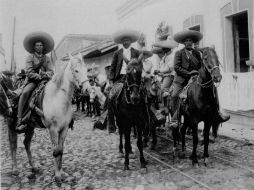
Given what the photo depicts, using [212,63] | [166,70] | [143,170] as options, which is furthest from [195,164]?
[166,70]

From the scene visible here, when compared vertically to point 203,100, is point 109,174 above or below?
below

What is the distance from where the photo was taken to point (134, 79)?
232 inches

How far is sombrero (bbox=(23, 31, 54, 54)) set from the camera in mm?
6648

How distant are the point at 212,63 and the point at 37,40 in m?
3.61

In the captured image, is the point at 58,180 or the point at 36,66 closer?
the point at 58,180

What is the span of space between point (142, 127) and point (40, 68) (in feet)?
8.14

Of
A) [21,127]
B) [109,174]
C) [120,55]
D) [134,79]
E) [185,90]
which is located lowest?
[109,174]

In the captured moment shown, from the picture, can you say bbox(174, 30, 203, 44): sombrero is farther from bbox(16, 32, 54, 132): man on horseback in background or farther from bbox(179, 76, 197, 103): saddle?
bbox(16, 32, 54, 132): man on horseback in background

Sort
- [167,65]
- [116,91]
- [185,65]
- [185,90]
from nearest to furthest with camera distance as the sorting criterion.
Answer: [116,91], [185,90], [185,65], [167,65]

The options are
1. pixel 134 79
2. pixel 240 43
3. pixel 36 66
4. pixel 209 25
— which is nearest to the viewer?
pixel 134 79

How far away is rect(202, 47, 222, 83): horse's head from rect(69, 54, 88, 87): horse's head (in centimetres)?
236

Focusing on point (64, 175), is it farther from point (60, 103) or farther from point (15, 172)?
point (60, 103)

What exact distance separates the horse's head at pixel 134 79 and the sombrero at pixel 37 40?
6.54ft

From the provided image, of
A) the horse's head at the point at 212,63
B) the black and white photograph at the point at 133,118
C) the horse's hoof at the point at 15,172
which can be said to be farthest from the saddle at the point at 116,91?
the horse's hoof at the point at 15,172
